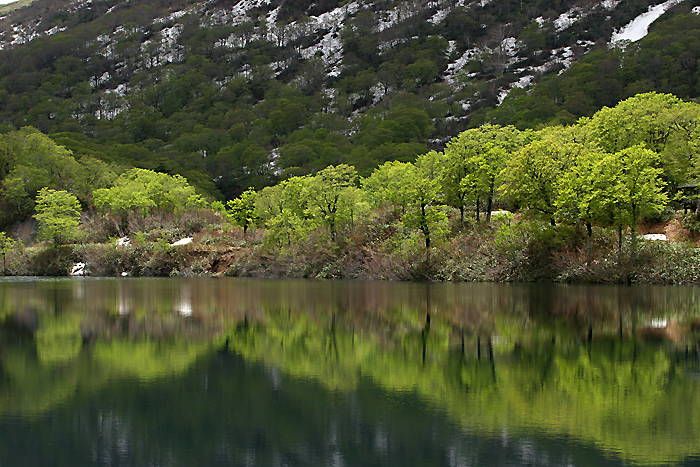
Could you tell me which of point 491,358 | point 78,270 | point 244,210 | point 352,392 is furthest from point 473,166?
point 78,270

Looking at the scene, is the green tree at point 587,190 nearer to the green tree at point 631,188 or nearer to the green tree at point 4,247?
the green tree at point 631,188

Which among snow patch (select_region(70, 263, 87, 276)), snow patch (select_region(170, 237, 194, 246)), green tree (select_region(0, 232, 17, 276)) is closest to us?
snow patch (select_region(70, 263, 87, 276))

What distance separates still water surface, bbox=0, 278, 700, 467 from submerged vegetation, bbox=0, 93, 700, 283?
77.8 ft

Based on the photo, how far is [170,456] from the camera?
692cm

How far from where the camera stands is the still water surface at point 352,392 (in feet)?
23.0

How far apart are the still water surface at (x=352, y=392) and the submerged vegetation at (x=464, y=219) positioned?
23705 mm

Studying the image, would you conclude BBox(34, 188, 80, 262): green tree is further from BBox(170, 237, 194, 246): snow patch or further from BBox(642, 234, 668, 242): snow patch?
BBox(642, 234, 668, 242): snow patch

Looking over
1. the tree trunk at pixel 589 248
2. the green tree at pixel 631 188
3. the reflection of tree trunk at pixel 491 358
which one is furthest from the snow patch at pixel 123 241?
the reflection of tree trunk at pixel 491 358

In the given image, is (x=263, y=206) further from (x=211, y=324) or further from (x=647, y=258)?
(x=211, y=324)

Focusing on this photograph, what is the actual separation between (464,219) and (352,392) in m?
45.8

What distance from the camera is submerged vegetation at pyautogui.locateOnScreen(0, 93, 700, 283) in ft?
133

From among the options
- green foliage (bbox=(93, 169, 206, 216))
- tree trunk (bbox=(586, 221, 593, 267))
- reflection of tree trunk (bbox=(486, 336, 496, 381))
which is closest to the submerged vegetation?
tree trunk (bbox=(586, 221, 593, 267))

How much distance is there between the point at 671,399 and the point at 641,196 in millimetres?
33186

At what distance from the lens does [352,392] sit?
9711mm
